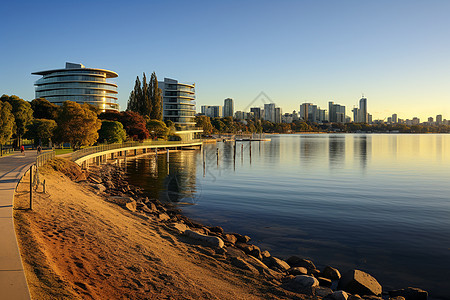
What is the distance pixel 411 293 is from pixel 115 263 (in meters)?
12.6

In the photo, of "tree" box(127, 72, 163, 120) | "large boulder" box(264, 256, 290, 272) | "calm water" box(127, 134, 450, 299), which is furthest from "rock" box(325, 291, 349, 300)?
"tree" box(127, 72, 163, 120)

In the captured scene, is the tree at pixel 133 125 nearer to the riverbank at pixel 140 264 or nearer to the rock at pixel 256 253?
the riverbank at pixel 140 264

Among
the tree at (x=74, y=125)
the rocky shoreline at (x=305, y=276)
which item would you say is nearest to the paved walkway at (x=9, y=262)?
the rocky shoreline at (x=305, y=276)

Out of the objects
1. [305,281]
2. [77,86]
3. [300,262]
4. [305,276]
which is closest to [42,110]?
[77,86]

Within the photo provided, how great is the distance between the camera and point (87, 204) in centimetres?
2398

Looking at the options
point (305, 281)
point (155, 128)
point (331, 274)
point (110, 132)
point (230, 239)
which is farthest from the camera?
point (155, 128)

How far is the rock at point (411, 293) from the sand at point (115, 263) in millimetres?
5212

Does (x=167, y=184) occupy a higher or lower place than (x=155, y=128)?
lower

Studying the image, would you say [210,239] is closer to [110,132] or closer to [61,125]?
[61,125]

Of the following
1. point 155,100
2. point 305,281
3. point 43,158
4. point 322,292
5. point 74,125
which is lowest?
point 322,292

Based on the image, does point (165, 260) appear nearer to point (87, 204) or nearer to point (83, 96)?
point (87, 204)

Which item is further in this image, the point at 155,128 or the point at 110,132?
the point at 155,128

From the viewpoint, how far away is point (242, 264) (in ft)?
52.5

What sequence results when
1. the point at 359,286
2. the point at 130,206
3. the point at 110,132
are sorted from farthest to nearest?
the point at 110,132 < the point at 130,206 < the point at 359,286
